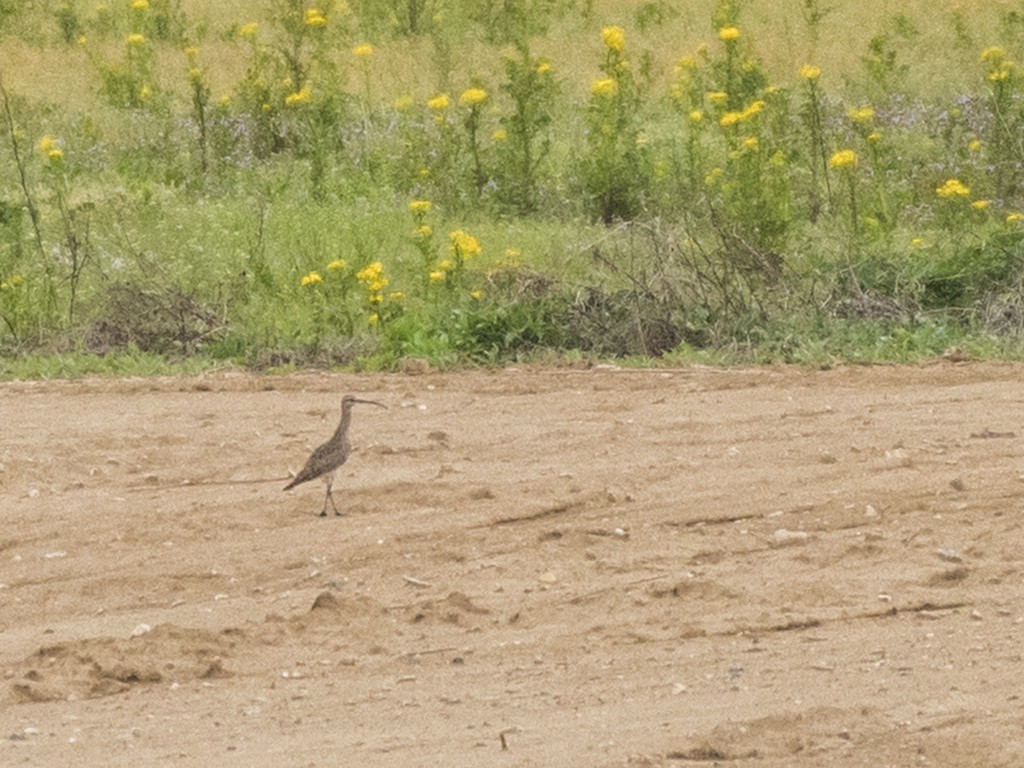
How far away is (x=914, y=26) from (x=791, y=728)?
1505 cm

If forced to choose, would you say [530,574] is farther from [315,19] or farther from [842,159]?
[315,19]

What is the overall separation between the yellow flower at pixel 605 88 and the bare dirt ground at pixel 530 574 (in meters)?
3.51

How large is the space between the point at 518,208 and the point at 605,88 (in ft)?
3.34

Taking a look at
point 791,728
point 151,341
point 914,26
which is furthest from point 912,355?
point 914,26

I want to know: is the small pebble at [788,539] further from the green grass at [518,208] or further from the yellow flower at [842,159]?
the yellow flower at [842,159]

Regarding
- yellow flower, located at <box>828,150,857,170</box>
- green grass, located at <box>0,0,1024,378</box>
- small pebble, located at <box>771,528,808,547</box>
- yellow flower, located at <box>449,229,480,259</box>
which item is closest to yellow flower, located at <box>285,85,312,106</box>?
green grass, located at <box>0,0,1024,378</box>

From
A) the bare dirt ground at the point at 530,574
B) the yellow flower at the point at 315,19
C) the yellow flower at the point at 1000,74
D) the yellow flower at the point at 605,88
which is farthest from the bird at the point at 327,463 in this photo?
the yellow flower at the point at 315,19

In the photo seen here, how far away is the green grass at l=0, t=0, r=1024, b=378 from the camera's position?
973cm

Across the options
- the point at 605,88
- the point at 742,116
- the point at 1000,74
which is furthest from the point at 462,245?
the point at 1000,74

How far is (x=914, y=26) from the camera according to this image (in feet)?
62.7

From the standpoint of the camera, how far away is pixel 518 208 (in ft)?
42.1

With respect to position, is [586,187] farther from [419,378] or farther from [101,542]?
[101,542]

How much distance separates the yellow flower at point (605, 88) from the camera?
39.8 ft

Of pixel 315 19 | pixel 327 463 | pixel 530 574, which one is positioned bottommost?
pixel 530 574
